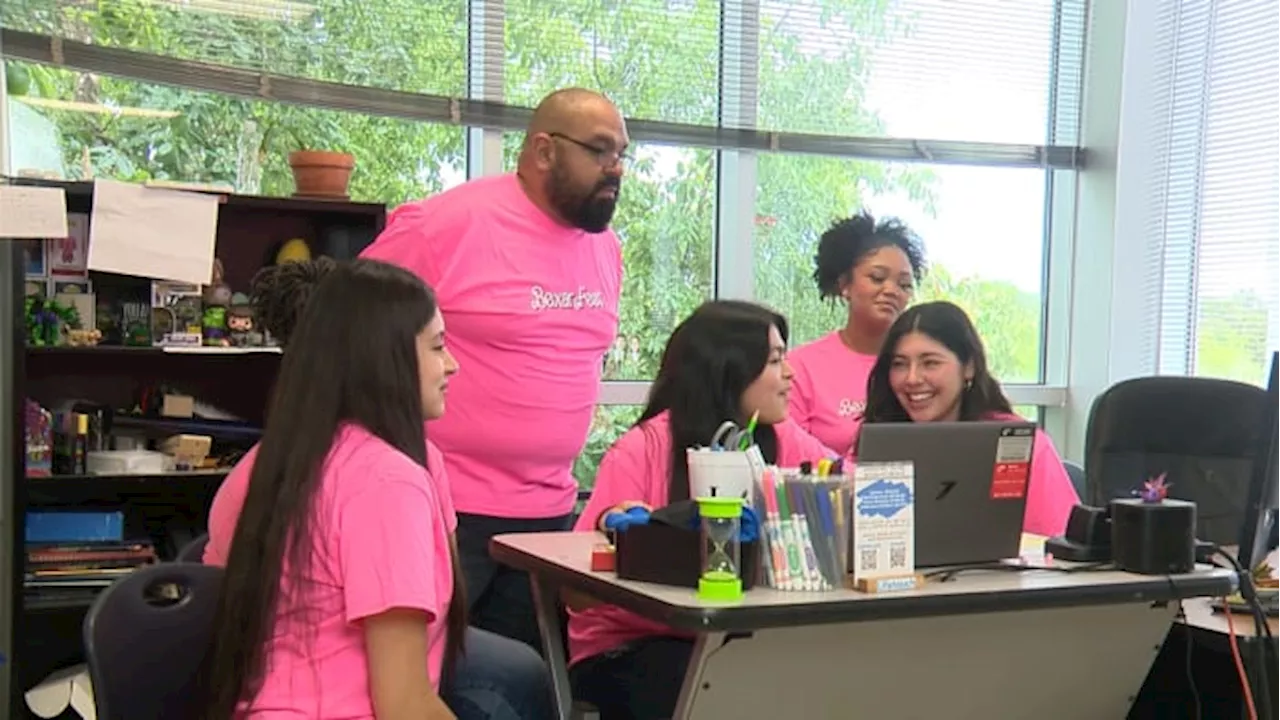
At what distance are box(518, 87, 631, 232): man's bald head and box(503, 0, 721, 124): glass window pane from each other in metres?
0.96

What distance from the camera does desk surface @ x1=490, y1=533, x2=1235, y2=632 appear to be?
5.42 ft

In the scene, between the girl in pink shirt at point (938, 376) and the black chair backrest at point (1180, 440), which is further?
the black chair backrest at point (1180, 440)

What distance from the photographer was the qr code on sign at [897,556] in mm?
1824

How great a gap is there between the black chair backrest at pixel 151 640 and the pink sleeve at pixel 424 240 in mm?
1085

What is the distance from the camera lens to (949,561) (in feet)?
6.54

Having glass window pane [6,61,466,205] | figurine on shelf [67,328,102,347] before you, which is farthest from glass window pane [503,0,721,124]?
figurine on shelf [67,328,102,347]

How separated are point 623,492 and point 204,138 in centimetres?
175

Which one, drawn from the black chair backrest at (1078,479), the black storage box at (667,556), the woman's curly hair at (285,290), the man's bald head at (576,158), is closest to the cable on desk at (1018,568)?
the black storage box at (667,556)

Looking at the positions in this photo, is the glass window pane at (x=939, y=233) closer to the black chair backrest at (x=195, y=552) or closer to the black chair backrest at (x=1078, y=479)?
the black chair backrest at (x=1078, y=479)

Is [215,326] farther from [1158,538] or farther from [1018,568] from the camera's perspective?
[1158,538]

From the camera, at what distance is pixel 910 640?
6.38 ft

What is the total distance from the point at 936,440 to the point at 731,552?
40 cm

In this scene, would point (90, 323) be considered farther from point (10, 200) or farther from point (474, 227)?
point (474, 227)

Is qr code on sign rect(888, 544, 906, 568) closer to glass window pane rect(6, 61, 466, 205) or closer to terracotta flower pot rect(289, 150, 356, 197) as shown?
terracotta flower pot rect(289, 150, 356, 197)
